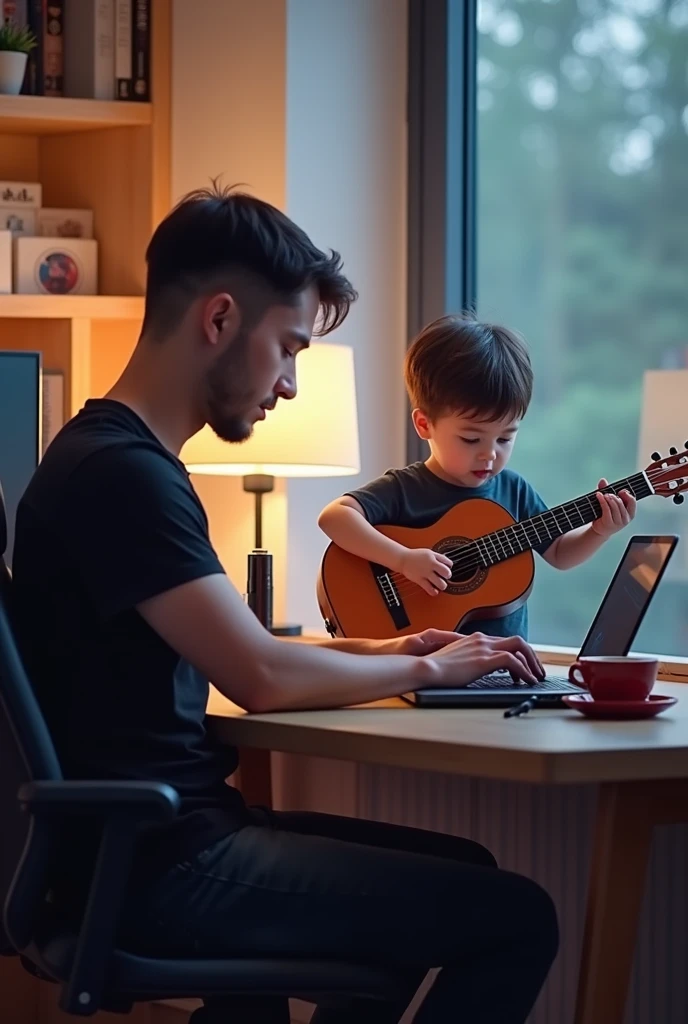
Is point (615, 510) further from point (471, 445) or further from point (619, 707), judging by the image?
point (619, 707)

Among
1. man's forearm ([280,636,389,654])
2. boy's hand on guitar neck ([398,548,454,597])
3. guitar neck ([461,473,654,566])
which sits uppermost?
guitar neck ([461,473,654,566])

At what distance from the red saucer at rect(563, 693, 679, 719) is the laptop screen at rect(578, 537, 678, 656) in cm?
19

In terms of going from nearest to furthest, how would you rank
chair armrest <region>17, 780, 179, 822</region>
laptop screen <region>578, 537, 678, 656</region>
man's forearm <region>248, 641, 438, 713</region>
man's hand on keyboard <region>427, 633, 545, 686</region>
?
chair armrest <region>17, 780, 179, 822</region> → man's forearm <region>248, 641, 438, 713</region> → man's hand on keyboard <region>427, 633, 545, 686</region> → laptop screen <region>578, 537, 678, 656</region>

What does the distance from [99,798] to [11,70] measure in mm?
1895

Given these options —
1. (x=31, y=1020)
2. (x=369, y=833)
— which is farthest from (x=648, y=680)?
(x=31, y=1020)

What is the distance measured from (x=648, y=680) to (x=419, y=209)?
4.94 feet

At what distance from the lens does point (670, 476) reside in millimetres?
2066

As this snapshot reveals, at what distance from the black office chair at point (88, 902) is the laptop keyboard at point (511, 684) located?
15.7 inches

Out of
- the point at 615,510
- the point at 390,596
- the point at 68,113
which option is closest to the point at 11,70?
the point at 68,113

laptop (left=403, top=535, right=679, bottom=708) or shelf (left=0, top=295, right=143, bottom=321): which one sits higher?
shelf (left=0, top=295, right=143, bottom=321)

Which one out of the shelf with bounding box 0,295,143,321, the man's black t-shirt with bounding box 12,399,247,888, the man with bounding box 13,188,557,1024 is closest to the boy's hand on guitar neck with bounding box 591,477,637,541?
the man with bounding box 13,188,557,1024

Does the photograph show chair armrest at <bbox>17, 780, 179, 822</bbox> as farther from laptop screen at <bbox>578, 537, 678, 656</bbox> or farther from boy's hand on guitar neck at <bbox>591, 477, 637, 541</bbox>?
boy's hand on guitar neck at <bbox>591, 477, 637, 541</bbox>

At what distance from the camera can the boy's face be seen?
2.15 metres

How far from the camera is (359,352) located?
2900 millimetres
